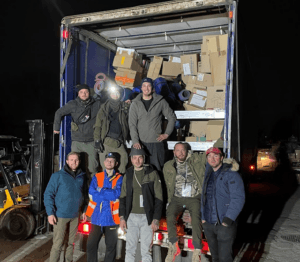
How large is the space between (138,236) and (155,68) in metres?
3.97

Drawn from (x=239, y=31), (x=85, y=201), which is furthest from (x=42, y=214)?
(x=239, y=31)

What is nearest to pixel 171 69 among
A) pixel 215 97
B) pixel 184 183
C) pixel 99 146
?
pixel 215 97

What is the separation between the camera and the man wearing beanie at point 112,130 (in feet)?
15.5

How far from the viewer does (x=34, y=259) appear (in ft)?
15.2

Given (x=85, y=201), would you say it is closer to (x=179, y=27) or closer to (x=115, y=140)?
(x=115, y=140)

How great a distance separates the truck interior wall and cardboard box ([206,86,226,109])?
7.84 ft

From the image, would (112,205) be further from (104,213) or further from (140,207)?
(140,207)

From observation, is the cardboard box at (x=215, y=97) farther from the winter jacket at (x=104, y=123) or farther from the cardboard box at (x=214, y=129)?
the winter jacket at (x=104, y=123)

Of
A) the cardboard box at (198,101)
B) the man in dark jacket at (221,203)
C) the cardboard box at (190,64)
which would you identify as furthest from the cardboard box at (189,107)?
the man in dark jacket at (221,203)

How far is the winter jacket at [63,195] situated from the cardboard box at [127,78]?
2.85 m

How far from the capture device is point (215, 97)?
197 inches

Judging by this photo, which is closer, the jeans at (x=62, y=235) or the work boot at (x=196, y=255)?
the work boot at (x=196, y=255)

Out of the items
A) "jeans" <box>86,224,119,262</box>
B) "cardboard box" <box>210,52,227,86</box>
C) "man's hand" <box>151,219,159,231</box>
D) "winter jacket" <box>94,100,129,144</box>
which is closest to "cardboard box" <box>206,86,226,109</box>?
"cardboard box" <box>210,52,227,86</box>

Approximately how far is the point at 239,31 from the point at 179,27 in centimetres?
132
